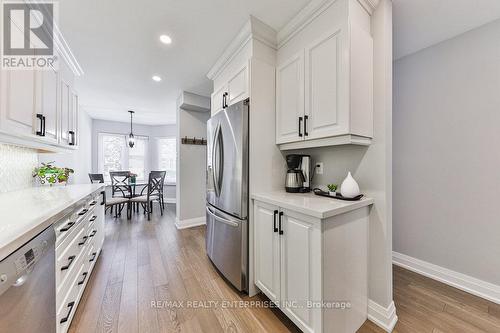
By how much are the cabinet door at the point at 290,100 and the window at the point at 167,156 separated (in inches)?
202

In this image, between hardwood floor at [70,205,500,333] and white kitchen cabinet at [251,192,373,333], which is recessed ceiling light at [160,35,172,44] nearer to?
white kitchen cabinet at [251,192,373,333]

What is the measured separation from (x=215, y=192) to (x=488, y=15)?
2.97 meters

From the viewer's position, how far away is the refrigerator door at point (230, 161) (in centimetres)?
175

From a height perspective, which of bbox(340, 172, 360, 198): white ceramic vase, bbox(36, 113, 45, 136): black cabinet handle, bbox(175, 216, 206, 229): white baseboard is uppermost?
bbox(36, 113, 45, 136): black cabinet handle

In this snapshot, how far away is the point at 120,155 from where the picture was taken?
5742mm

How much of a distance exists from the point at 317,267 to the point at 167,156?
6102mm

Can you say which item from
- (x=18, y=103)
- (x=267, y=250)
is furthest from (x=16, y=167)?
(x=267, y=250)

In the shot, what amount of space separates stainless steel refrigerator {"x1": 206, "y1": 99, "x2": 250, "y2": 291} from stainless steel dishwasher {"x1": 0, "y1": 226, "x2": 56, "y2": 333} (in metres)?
1.22

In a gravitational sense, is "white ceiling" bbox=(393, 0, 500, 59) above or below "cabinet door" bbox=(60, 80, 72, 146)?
above

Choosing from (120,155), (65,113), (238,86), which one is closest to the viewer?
(238,86)

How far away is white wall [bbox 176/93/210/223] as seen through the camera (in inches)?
143

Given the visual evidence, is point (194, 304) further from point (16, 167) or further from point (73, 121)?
point (73, 121)

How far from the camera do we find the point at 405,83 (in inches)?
86.0

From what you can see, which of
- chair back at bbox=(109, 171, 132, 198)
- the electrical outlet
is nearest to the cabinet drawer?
the electrical outlet
